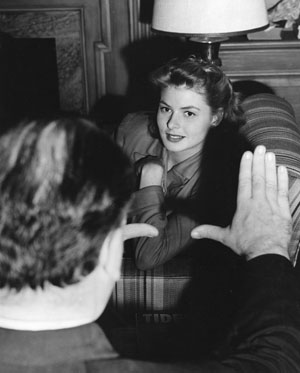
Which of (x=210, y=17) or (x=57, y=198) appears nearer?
(x=57, y=198)

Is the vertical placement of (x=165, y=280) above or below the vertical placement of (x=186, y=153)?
below

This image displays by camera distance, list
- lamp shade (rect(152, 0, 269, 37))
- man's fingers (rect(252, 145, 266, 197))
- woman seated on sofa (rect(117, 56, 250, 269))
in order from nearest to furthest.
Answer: man's fingers (rect(252, 145, 266, 197)) < woman seated on sofa (rect(117, 56, 250, 269)) < lamp shade (rect(152, 0, 269, 37))

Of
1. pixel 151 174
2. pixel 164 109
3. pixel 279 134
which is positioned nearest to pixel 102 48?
pixel 164 109

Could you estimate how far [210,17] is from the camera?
3057 millimetres

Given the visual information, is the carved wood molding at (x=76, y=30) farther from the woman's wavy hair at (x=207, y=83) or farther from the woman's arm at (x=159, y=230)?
the woman's arm at (x=159, y=230)

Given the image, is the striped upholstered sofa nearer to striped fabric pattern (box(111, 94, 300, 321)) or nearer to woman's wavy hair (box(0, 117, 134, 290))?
striped fabric pattern (box(111, 94, 300, 321))

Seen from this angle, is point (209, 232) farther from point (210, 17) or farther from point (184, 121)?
point (210, 17)

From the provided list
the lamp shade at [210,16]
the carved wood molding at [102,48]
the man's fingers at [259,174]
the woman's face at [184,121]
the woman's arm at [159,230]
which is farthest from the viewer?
the carved wood molding at [102,48]

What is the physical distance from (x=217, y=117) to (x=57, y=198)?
1927mm

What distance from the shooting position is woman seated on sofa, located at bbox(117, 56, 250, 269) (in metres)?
2.34

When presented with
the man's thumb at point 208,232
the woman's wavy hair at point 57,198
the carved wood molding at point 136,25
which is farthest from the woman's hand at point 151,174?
the carved wood molding at point 136,25

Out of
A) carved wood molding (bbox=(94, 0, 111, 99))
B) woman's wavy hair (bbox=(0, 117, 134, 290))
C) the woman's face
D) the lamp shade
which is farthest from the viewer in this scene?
carved wood molding (bbox=(94, 0, 111, 99))

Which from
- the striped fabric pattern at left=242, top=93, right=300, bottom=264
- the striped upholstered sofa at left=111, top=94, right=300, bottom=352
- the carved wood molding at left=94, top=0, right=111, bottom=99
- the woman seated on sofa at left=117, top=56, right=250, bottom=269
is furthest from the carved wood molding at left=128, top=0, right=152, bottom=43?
the striped upholstered sofa at left=111, top=94, right=300, bottom=352

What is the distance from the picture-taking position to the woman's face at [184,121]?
2625 millimetres
